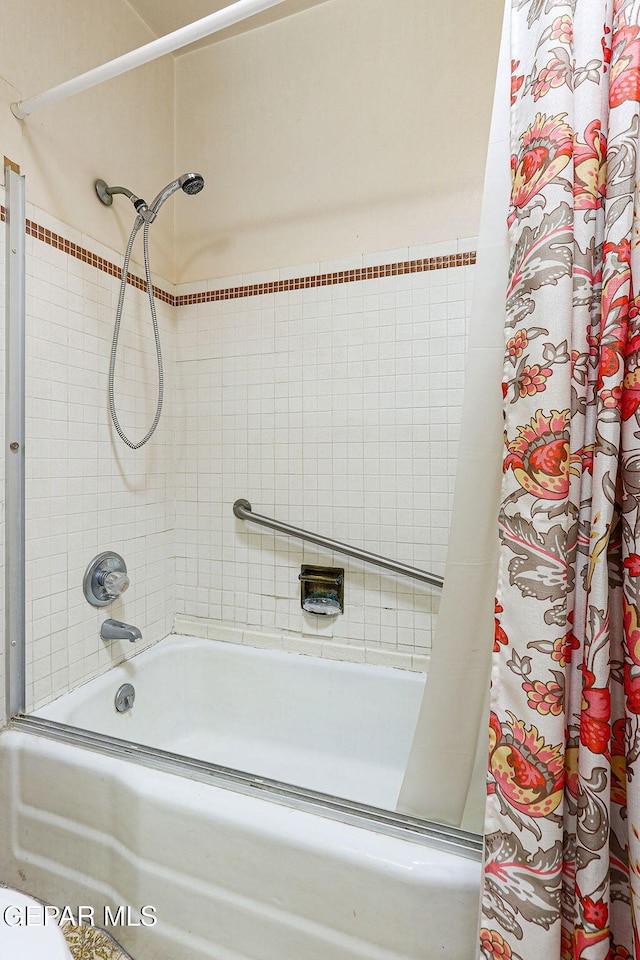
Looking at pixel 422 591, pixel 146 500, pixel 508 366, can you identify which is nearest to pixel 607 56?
pixel 508 366

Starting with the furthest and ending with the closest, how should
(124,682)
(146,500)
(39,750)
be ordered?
(146,500), (124,682), (39,750)

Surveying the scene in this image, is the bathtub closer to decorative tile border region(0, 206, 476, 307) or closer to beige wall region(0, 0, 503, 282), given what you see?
decorative tile border region(0, 206, 476, 307)

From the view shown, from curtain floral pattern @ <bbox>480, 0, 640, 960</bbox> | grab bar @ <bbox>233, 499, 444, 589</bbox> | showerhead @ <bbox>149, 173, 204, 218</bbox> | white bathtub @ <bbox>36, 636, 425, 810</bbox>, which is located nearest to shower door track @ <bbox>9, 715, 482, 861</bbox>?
curtain floral pattern @ <bbox>480, 0, 640, 960</bbox>

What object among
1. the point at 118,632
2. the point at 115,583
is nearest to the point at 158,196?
the point at 115,583

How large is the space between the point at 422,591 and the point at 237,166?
5.01 ft

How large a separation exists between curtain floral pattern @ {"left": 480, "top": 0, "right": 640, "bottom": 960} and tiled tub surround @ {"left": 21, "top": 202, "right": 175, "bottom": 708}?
1.09 metres

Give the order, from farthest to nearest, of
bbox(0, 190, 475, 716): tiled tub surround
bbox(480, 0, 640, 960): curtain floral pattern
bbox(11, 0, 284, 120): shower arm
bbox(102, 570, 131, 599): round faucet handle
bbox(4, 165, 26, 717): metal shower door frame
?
bbox(102, 570, 131, 599): round faucet handle
bbox(0, 190, 475, 716): tiled tub surround
bbox(4, 165, 26, 717): metal shower door frame
bbox(11, 0, 284, 120): shower arm
bbox(480, 0, 640, 960): curtain floral pattern

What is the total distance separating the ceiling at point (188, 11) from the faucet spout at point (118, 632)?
1.87 meters

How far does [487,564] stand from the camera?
738 millimetres

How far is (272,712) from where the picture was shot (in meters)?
1.56

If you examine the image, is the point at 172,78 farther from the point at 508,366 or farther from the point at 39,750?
the point at 39,750

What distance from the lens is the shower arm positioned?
917 mm

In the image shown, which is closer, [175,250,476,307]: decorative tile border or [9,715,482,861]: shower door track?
[9,715,482,861]: shower door track

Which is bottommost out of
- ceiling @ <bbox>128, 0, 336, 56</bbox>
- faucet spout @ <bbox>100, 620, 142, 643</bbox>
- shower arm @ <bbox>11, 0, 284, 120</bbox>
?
faucet spout @ <bbox>100, 620, 142, 643</bbox>
